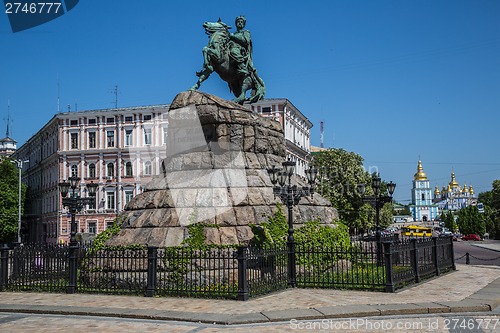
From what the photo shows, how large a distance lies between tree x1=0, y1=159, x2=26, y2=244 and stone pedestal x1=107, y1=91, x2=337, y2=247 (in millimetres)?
47033

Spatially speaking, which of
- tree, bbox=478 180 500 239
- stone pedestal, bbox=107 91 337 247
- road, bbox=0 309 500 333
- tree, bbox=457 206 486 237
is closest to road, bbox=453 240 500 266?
stone pedestal, bbox=107 91 337 247

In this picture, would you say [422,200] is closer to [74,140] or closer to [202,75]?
[74,140]

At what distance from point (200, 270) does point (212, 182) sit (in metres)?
3.62

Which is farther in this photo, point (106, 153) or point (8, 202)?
point (106, 153)

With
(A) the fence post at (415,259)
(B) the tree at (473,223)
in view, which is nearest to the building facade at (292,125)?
(B) the tree at (473,223)

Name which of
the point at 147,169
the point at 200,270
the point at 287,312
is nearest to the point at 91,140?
the point at 147,169

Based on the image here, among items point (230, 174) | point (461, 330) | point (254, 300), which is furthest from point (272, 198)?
point (461, 330)

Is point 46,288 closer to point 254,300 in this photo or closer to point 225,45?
point 254,300

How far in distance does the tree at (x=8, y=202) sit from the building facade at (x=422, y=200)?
146934 mm

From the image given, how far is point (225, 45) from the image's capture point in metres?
18.5

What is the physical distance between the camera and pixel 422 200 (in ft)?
599

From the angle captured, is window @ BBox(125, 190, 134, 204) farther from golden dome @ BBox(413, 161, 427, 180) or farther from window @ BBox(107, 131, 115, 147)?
golden dome @ BBox(413, 161, 427, 180)

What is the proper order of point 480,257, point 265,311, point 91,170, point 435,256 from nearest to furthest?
point 265,311
point 435,256
point 480,257
point 91,170

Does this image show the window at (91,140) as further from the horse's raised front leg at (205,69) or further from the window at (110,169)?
the horse's raised front leg at (205,69)
